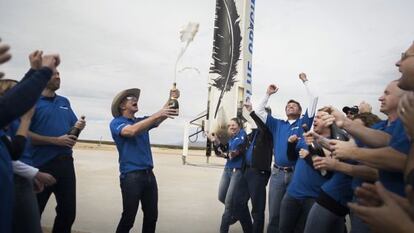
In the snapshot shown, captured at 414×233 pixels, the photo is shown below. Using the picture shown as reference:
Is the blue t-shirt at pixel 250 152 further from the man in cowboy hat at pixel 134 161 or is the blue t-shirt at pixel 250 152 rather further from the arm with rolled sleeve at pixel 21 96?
the arm with rolled sleeve at pixel 21 96

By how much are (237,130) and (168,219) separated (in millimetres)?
1878

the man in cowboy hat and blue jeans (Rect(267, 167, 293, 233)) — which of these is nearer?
the man in cowboy hat

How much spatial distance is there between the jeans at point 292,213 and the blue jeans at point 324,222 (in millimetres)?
719

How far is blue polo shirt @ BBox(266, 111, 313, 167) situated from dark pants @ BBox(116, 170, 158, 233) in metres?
1.74

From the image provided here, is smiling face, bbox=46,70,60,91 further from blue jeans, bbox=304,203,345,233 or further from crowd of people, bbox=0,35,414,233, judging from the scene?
blue jeans, bbox=304,203,345,233

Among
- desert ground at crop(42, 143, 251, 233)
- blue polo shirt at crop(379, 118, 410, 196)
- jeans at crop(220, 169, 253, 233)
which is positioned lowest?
desert ground at crop(42, 143, 251, 233)

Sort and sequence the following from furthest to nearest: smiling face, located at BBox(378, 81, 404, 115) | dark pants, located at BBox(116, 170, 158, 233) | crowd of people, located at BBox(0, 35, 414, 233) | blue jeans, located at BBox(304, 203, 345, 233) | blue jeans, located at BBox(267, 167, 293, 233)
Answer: blue jeans, located at BBox(267, 167, 293, 233) < dark pants, located at BBox(116, 170, 158, 233) < blue jeans, located at BBox(304, 203, 345, 233) < smiling face, located at BBox(378, 81, 404, 115) < crowd of people, located at BBox(0, 35, 414, 233)

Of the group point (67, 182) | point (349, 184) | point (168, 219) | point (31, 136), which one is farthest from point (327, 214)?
point (168, 219)

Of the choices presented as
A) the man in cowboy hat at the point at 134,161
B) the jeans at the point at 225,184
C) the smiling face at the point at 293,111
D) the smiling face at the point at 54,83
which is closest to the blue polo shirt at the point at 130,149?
the man in cowboy hat at the point at 134,161

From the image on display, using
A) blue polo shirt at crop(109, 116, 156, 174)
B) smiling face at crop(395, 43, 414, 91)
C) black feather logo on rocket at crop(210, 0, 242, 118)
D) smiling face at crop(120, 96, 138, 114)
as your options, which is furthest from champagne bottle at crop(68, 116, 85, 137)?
black feather logo on rocket at crop(210, 0, 242, 118)

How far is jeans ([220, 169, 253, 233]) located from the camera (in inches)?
193

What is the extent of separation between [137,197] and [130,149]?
1.73 ft

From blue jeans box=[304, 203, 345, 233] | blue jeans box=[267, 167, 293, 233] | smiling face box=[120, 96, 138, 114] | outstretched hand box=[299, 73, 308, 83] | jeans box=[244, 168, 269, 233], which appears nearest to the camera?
blue jeans box=[304, 203, 345, 233]

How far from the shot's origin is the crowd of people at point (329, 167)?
135 cm
